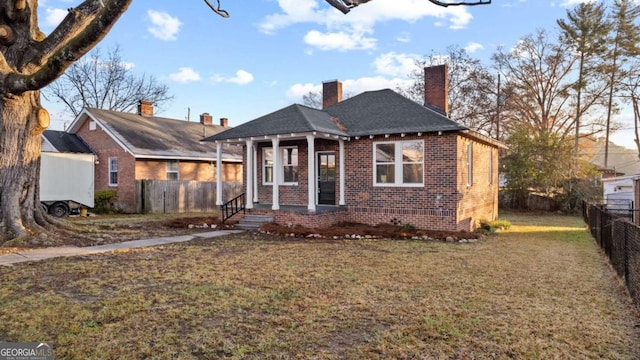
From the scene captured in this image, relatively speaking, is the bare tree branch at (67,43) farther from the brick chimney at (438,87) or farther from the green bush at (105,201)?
the brick chimney at (438,87)

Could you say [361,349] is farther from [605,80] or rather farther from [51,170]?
[605,80]

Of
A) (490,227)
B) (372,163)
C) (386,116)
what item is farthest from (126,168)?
(490,227)

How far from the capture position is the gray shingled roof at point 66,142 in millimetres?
21188

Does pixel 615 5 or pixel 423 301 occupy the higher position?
pixel 615 5

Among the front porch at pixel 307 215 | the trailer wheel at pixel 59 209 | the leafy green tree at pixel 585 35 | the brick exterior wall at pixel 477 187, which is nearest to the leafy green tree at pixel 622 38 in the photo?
the leafy green tree at pixel 585 35

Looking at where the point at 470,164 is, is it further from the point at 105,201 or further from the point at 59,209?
the point at 105,201

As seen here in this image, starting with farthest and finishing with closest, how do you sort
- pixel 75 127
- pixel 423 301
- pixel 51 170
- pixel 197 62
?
pixel 75 127, pixel 197 62, pixel 51 170, pixel 423 301

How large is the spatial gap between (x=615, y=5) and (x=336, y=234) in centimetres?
2871

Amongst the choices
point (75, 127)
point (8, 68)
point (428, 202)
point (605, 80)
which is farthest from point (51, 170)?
point (605, 80)

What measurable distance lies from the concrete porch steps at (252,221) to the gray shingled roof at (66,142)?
1301 cm

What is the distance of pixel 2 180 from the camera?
9.70 metres

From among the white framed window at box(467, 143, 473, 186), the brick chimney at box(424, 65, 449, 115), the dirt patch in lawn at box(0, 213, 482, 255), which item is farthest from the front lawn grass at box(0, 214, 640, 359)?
the brick chimney at box(424, 65, 449, 115)

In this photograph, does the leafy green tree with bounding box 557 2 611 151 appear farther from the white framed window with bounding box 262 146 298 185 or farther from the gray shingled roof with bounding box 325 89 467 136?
the white framed window with bounding box 262 146 298 185

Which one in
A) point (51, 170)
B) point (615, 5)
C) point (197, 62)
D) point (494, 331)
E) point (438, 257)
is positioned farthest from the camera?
point (615, 5)
